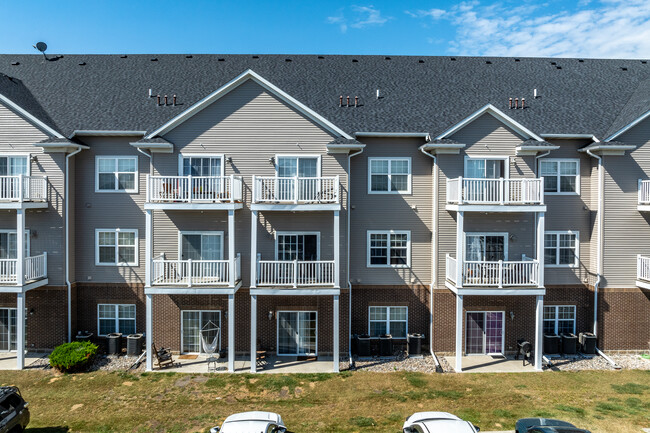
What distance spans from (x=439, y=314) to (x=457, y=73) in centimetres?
1258

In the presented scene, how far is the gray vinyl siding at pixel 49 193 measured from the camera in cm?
1658

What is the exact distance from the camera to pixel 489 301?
16922 mm

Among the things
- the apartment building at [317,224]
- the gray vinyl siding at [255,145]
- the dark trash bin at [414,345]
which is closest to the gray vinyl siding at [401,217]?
the apartment building at [317,224]

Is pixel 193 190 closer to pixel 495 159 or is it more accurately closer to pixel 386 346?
pixel 386 346

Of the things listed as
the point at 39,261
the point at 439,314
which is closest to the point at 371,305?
the point at 439,314

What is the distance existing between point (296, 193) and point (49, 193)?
10.3 metres

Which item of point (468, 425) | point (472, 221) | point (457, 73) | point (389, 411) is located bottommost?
point (389, 411)

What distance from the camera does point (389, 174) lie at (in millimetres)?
17359

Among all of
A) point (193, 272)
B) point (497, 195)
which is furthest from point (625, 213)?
point (193, 272)

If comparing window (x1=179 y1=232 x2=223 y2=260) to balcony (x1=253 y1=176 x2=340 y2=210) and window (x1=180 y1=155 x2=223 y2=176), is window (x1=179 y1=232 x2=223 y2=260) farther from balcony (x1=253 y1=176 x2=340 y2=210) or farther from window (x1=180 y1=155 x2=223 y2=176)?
balcony (x1=253 y1=176 x2=340 y2=210)

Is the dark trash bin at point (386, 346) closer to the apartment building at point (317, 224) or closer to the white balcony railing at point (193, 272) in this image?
the apartment building at point (317, 224)

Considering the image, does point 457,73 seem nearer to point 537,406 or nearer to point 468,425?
point 537,406

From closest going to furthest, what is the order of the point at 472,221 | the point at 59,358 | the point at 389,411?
the point at 389,411, the point at 59,358, the point at 472,221

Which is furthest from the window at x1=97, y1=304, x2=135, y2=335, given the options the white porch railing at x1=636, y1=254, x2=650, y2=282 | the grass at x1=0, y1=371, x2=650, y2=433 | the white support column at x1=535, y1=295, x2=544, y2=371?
the white porch railing at x1=636, y1=254, x2=650, y2=282
